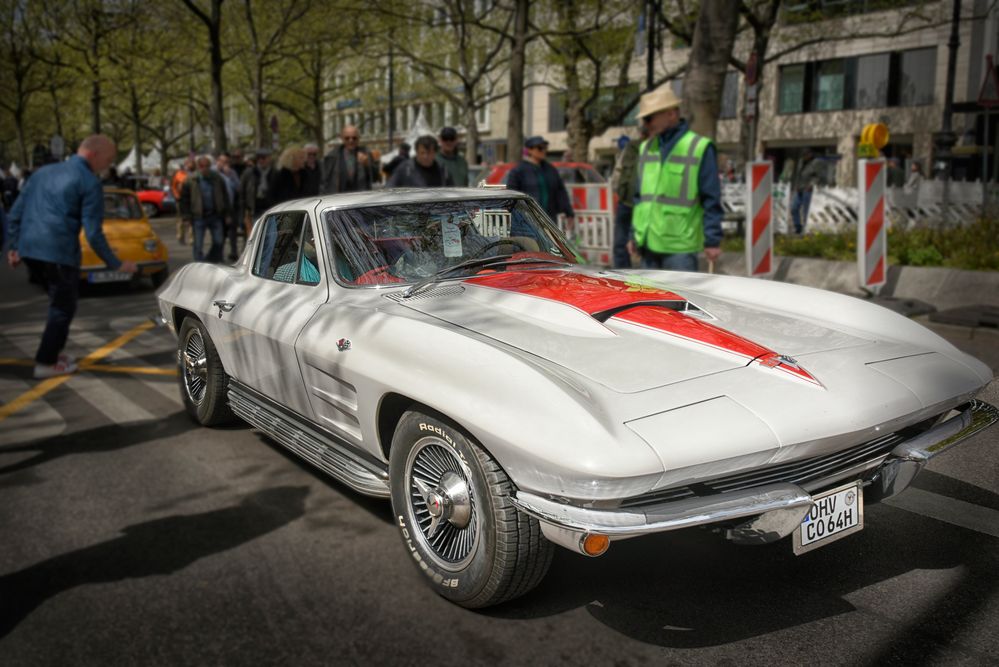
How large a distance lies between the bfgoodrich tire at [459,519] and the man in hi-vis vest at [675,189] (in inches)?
141

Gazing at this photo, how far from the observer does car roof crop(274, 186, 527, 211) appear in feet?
14.4

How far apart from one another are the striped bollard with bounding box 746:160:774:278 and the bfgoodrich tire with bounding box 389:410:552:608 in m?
7.31

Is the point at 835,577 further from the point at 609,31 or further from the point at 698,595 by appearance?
the point at 609,31

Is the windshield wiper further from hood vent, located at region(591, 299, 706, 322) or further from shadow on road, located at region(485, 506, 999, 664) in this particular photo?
shadow on road, located at region(485, 506, 999, 664)

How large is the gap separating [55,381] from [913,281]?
324 inches

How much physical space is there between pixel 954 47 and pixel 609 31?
10.6 metres

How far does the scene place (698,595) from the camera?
3.12 meters

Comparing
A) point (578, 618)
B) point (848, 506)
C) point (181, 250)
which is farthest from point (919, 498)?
point (181, 250)

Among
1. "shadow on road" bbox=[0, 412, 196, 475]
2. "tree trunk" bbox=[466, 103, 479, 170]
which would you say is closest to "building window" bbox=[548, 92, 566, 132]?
"tree trunk" bbox=[466, 103, 479, 170]

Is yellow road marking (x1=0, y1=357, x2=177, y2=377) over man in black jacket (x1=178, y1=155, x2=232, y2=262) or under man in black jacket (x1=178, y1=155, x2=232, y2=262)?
under

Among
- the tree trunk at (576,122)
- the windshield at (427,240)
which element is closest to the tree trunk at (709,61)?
the windshield at (427,240)

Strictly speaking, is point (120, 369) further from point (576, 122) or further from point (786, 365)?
point (576, 122)

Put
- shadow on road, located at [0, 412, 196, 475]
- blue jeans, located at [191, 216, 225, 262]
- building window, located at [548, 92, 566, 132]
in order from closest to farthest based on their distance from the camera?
Answer: shadow on road, located at [0, 412, 196, 475], blue jeans, located at [191, 216, 225, 262], building window, located at [548, 92, 566, 132]

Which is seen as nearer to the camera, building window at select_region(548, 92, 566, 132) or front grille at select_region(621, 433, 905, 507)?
front grille at select_region(621, 433, 905, 507)
